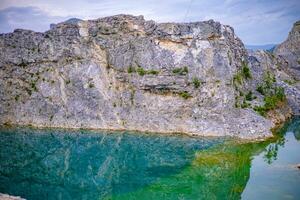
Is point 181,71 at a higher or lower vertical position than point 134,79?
higher

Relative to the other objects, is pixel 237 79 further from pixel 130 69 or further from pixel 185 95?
pixel 130 69

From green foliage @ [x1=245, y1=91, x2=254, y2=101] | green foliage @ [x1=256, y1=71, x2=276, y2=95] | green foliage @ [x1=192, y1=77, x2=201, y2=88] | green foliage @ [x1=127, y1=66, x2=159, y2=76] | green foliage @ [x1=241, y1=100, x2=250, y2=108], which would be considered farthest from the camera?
green foliage @ [x1=256, y1=71, x2=276, y2=95]

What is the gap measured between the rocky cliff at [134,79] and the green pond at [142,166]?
409 centimetres

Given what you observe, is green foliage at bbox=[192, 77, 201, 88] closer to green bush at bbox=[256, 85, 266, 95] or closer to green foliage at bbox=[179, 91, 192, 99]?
green foliage at bbox=[179, 91, 192, 99]

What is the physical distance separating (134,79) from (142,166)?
24.8 meters

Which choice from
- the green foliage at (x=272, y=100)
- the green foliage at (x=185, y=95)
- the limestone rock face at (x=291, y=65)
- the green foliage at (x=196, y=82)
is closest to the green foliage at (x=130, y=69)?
the green foliage at (x=185, y=95)

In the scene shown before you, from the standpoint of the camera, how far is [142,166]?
151 ft

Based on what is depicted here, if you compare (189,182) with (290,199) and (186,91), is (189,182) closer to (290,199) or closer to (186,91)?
(290,199)

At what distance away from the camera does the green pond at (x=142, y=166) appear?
36500 millimetres

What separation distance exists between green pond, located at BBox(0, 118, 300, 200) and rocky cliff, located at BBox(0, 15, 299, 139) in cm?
409

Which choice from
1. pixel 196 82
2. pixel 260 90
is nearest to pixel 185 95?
pixel 196 82

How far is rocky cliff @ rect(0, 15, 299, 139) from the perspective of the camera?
63.8 meters

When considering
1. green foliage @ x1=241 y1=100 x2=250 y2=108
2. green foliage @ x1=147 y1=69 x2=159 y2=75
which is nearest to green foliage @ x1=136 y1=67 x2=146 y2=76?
green foliage @ x1=147 y1=69 x2=159 y2=75

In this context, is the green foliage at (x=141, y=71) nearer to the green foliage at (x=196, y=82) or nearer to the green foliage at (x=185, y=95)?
the green foliage at (x=185, y=95)
